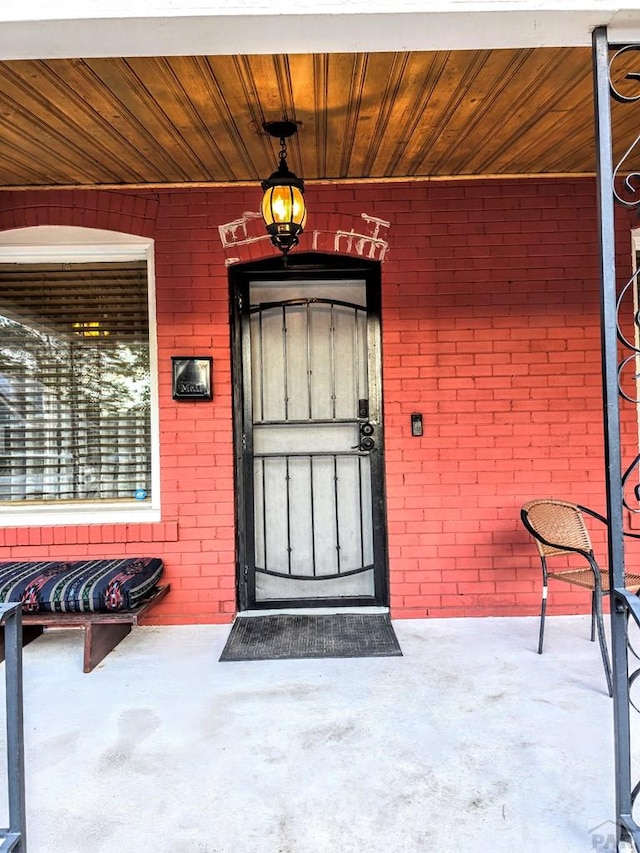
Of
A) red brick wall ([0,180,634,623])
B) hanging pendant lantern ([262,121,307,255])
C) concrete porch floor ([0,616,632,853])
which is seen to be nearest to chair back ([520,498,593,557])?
red brick wall ([0,180,634,623])

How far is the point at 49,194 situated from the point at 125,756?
132 inches

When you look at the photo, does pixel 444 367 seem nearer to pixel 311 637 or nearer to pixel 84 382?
pixel 311 637

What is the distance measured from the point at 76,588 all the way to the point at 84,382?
57.5 inches

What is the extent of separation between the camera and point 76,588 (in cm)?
317

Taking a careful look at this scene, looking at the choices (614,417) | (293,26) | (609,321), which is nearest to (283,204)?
(293,26)

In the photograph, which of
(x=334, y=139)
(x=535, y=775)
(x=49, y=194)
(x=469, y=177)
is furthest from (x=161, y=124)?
(x=535, y=775)

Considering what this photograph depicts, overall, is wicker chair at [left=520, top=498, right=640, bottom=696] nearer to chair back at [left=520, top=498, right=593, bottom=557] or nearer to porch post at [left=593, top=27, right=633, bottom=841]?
chair back at [left=520, top=498, right=593, bottom=557]

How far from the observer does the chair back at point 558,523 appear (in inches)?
135

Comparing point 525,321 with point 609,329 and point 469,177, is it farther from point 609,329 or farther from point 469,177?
point 609,329

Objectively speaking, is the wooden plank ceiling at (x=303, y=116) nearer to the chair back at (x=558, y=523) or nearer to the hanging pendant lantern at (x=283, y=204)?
the hanging pendant lantern at (x=283, y=204)

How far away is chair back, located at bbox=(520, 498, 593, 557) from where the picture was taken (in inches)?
135

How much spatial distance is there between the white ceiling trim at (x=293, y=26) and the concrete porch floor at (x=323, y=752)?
8.04 feet

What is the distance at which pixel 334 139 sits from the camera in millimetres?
3277

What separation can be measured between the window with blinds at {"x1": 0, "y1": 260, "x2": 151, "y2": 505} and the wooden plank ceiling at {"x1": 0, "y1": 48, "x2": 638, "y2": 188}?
26.4 inches
